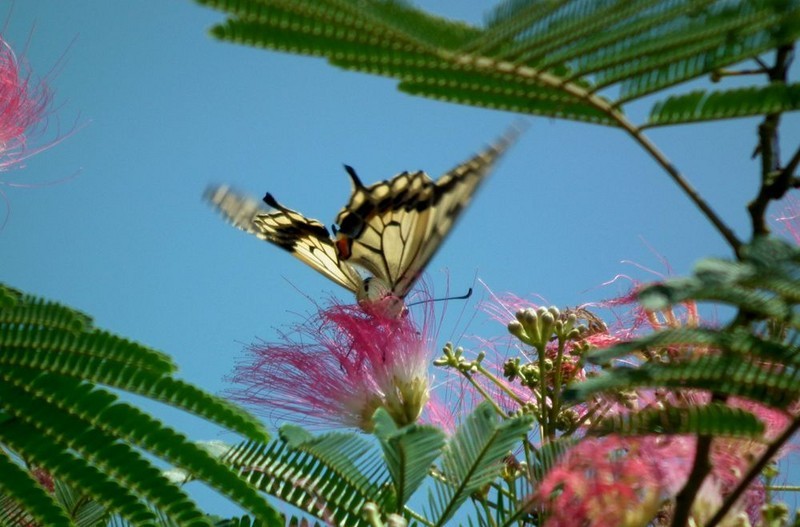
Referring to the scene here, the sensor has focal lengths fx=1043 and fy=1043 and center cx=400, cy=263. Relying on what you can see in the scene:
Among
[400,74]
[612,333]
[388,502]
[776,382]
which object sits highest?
[612,333]

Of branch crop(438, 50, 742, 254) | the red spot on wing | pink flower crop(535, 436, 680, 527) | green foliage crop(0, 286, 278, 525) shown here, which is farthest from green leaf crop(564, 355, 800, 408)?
the red spot on wing

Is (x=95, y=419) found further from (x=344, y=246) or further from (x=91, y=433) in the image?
(x=344, y=246)

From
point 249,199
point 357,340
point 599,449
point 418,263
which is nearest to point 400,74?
point 599,449

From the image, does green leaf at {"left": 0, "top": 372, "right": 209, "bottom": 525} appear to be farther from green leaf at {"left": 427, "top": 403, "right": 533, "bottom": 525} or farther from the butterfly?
the butterfly

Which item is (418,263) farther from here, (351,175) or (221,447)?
(221,447)

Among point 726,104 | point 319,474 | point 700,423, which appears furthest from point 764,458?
point 319,474

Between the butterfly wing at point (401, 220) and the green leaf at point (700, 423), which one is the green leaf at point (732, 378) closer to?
the green leaf at point (700, 423)
